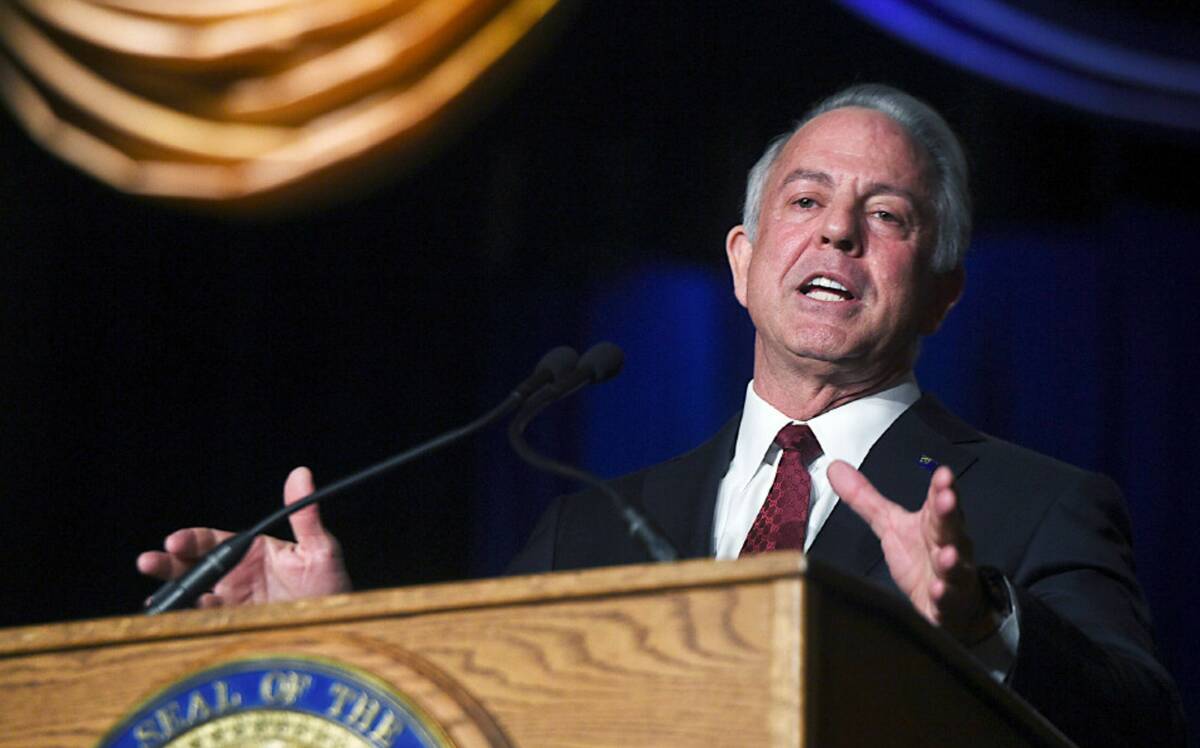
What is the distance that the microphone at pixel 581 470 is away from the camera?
59.1 inches

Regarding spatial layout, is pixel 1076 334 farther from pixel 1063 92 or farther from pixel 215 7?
pixel 215 7

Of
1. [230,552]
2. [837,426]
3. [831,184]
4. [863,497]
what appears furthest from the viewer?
[831,184]

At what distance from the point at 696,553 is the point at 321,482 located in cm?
149

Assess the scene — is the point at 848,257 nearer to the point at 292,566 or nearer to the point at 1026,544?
the point at 1026,544

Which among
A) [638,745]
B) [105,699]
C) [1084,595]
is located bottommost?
[638,745]

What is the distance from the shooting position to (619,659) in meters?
1.20

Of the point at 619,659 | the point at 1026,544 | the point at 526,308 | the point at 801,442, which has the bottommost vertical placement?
the point at 619,659

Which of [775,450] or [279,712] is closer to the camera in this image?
[279,712]

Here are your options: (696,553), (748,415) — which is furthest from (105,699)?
(748,415)

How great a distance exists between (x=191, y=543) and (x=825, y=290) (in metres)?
1.05

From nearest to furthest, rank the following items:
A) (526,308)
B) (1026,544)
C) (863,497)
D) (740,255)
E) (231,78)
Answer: (863,497), (1026,544), (740,255), (231,78), (526,308)

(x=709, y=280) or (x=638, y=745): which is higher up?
(x=709, y=280)

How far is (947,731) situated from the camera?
131 centimetres

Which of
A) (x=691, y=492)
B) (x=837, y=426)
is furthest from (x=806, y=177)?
(x=691, y=492)
